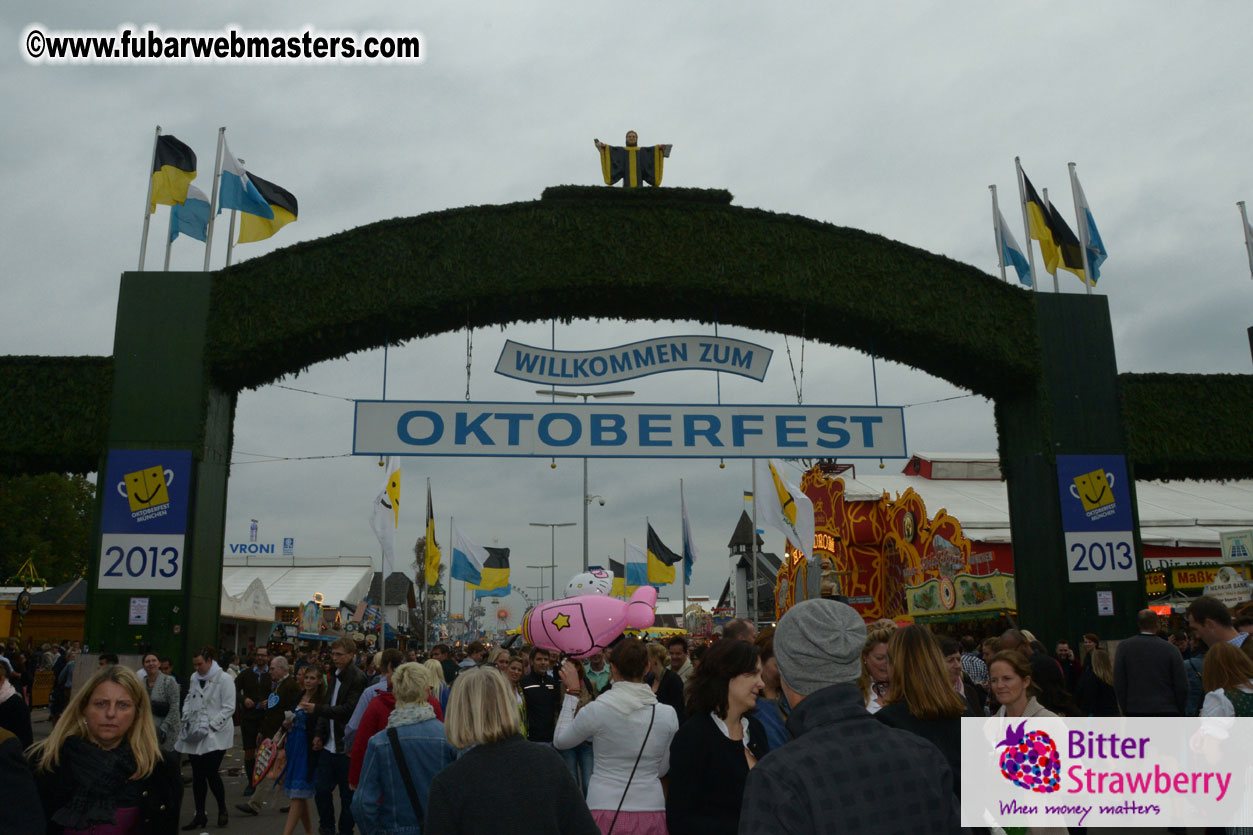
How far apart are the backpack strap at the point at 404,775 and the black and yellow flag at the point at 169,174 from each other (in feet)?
34.4

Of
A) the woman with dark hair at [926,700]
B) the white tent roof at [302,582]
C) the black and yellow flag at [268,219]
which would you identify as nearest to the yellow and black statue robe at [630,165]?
the black and yellow flag at [268,219]

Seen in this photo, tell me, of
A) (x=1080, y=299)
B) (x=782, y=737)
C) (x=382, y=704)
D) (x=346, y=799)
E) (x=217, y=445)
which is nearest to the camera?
(x=782, y=737)

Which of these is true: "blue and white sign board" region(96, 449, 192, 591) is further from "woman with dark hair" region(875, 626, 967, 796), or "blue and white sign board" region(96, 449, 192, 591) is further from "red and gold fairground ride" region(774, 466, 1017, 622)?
"red and gold fairground ride" region(774, 466, 1017, 622)

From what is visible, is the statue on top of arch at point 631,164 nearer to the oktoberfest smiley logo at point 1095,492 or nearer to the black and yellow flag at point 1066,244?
the black and yellow flag at point 1066,244

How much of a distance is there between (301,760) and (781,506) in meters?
12.9

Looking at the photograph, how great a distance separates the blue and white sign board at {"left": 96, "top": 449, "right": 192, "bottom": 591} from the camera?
1170cm

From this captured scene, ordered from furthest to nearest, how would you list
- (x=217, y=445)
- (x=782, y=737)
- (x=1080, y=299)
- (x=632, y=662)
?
(x=1080, y=299), (x=217, y=445), (x=632, y=662), (x=782, y=737)

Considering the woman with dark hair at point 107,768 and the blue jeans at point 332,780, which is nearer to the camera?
the woman with dark hair at point 107,768

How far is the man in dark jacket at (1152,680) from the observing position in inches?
309

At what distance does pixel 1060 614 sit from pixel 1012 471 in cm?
226

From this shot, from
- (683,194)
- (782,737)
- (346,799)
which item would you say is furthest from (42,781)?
(683,194)

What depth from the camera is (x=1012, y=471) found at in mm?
14281

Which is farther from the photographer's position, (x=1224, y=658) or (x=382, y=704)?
(x=382, y=704)

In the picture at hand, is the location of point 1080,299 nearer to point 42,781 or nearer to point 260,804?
point 260,804
